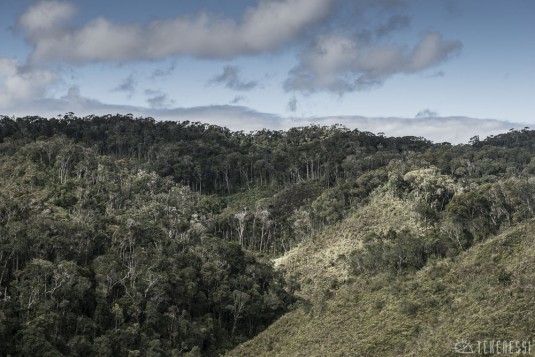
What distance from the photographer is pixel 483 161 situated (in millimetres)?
120125

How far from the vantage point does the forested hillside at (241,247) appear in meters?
50.6

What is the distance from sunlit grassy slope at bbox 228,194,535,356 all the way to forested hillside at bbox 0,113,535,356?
265 mm

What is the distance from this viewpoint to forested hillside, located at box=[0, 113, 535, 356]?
5056cm

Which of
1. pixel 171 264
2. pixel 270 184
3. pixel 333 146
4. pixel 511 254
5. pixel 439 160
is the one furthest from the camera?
pixel 333 146

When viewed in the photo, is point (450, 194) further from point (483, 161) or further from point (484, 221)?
point (483, 161)

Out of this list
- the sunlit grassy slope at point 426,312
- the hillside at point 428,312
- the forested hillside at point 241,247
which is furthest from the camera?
the forested hillside at point 241,247

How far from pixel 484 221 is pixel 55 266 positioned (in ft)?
188

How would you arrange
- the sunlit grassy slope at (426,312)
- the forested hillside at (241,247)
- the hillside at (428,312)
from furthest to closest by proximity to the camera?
the forested hillside at (241,247)
the sunlit grassy slope at (426,312)
the hillside at (428,312)

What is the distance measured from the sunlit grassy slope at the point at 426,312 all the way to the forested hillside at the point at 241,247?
27cm

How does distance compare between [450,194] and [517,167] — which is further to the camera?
[517,167]

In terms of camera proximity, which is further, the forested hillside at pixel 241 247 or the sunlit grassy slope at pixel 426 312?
the forested hillside at pixel 241 247

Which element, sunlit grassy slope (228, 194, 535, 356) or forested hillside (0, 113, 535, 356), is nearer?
sunlit grassy slope (228, 194, 535, 356)

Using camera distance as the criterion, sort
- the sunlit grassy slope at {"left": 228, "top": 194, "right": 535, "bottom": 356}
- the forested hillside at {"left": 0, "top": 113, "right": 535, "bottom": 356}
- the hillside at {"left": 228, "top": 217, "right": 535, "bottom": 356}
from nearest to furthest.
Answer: the hillside at {"left": 228, "top": 217, "right": 535, "bottom": 356} → the sunlit grassy slope at {"left": 228, "top": 194, "right": 535, "bottom": 356} → the forested hillside at {"left": 0, "top": 113, "right": 535, "bottom": 356}

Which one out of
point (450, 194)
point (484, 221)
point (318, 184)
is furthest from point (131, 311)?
point (318, 184)
